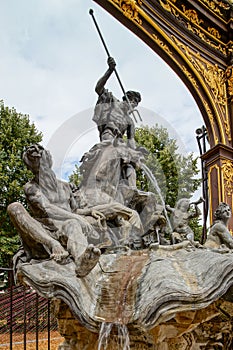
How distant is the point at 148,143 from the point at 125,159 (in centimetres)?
255

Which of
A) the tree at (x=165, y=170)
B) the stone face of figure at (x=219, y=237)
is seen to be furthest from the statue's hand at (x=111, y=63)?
the stone face of figure at (x=219, y=237)

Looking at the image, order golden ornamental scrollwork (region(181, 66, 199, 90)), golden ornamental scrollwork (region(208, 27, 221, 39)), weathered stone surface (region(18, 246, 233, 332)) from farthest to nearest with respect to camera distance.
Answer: golden ornamental scrollwork (region(208, 27, 221, 39)) → golden ornamental scrollwork (region(181, 66, 199, 90)) → weathered stone surface (region(18, 246, 233, 332))

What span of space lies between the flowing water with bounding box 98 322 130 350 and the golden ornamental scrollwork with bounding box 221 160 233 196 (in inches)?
236

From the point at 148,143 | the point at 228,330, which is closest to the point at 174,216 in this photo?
the point at 228,330

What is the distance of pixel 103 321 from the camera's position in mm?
2121

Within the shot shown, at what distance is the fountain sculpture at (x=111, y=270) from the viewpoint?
6.91 ft

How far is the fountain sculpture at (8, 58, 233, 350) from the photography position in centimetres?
211

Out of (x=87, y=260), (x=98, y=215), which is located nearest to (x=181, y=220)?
(x=98, y=215)

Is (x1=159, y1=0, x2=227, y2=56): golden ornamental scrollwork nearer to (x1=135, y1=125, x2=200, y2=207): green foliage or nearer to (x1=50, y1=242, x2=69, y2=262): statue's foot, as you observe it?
(x1=135, y1=125, x2=200, y2=207): green foliage

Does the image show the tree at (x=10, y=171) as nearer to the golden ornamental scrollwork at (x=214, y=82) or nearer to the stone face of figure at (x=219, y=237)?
the golden ornamental scrollwork at (x=214, y=82)

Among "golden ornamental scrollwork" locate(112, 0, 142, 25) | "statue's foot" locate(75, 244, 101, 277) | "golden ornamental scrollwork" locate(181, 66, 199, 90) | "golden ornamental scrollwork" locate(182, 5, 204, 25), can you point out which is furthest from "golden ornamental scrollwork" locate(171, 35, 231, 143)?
"statue's foot" locate(75, 244, 101, 277)

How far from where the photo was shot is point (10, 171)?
34.5 feet

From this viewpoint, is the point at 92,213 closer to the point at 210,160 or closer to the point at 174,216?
the point at 174,216

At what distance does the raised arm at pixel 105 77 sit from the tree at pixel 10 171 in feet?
19.8
